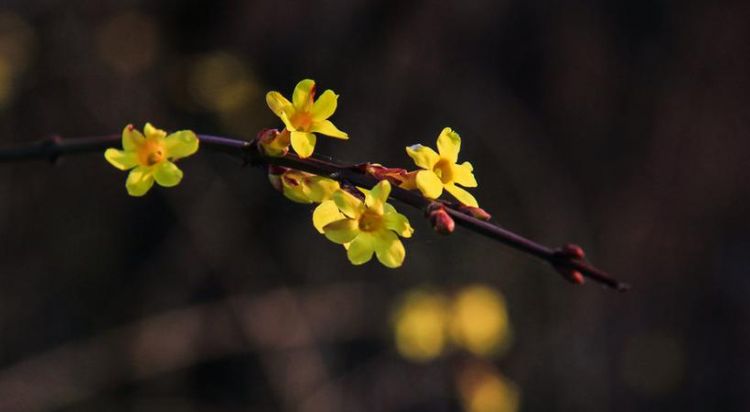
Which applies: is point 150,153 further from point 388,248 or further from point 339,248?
point 339,248

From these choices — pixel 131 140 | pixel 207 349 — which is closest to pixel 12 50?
pixel 207 349

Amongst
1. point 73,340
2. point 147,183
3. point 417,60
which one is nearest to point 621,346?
point 417,60

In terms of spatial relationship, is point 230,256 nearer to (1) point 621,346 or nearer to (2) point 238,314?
(2) point 238,314

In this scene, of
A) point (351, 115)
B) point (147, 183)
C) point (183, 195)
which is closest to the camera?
point (147, 183)

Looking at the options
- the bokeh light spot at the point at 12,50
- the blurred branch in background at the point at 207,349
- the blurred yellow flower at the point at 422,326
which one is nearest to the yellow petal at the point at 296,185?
the blurred yellow flower at the point at 422,326

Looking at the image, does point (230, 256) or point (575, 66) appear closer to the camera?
point (230, 256)
